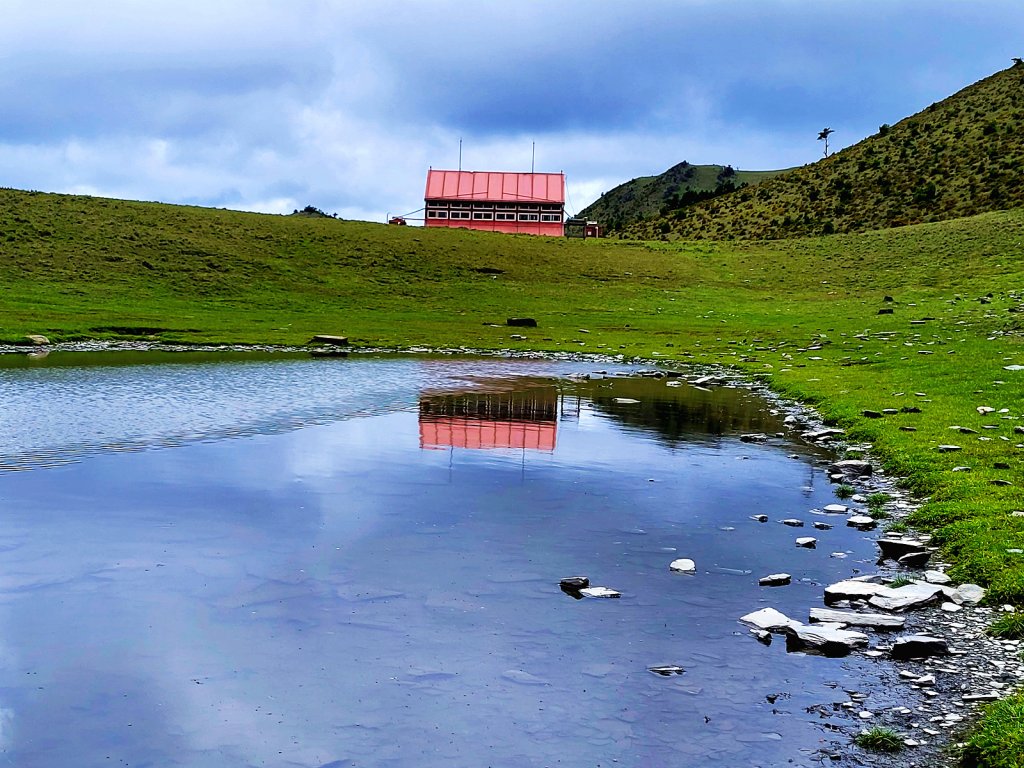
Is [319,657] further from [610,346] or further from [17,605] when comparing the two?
[610,346]

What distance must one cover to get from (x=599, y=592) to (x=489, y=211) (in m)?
114

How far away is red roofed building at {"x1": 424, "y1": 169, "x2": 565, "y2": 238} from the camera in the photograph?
397 ft

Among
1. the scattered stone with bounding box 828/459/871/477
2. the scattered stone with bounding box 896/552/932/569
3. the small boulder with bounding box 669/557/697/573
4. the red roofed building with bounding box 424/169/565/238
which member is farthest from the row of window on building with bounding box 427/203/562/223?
the small boulder with bounding box 669/557/697/573

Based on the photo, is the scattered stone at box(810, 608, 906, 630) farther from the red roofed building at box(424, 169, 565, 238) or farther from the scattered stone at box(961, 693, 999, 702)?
the red roofed building at box(424, 169, 565, 238)

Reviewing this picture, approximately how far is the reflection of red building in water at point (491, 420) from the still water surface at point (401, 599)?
0.67 feet

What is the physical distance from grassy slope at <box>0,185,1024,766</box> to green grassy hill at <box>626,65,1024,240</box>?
1550cm

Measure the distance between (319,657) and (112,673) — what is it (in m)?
1.84

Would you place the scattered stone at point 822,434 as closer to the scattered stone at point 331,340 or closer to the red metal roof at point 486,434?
the red metal roof at point 486,434

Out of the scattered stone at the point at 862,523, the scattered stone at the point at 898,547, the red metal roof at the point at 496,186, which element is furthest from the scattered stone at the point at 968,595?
the red metal roof at the point at 496,186

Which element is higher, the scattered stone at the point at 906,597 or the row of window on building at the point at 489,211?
the row of window on building at the point at 489,211

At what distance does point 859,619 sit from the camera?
995cm

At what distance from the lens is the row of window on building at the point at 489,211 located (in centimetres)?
12136

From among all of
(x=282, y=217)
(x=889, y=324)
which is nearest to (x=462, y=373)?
(x=889, y=324)

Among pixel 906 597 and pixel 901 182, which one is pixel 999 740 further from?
pixel 901 182
